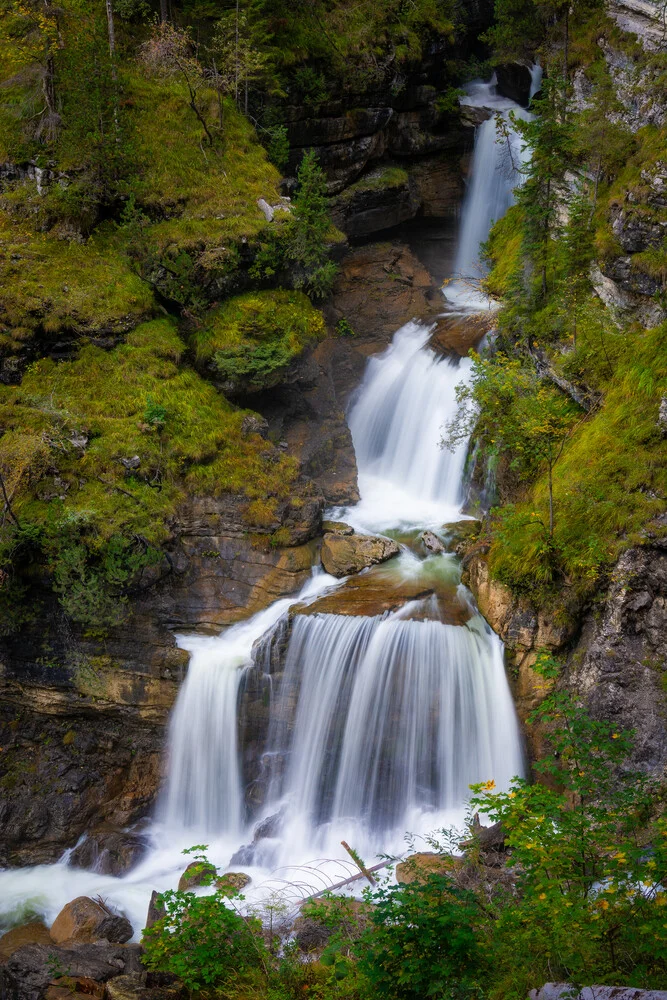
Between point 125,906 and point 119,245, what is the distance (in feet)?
40.8

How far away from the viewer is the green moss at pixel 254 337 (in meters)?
14.6

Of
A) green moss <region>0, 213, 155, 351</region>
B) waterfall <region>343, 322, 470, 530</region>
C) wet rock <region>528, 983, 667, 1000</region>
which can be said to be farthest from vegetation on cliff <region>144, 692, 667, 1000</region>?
green moss <region>0, 213, 155, 351</region>

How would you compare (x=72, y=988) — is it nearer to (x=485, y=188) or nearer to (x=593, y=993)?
(x=593, y=993)

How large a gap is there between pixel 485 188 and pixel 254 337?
10069 mm

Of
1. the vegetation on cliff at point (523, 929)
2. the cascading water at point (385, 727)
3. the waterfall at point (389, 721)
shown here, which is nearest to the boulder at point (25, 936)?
the cascading water at point (385, 727)

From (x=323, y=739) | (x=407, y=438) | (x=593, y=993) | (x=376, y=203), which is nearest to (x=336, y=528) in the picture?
(x=407, y=438)

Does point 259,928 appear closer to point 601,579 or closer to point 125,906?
point 125,906

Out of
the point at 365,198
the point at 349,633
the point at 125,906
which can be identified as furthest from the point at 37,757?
the point at 365,198

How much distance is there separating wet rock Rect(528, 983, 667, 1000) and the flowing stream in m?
6.11

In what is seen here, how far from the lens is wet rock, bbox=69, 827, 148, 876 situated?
429 inches

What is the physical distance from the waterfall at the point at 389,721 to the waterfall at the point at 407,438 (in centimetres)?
376

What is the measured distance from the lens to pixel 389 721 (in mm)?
10883

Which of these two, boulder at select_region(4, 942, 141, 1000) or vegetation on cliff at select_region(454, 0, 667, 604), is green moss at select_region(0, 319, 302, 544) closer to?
vegetation on cliff at select_region(454, 0, 667, 604)

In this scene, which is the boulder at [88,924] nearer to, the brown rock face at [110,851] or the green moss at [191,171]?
the brown rock face at [110,851]
